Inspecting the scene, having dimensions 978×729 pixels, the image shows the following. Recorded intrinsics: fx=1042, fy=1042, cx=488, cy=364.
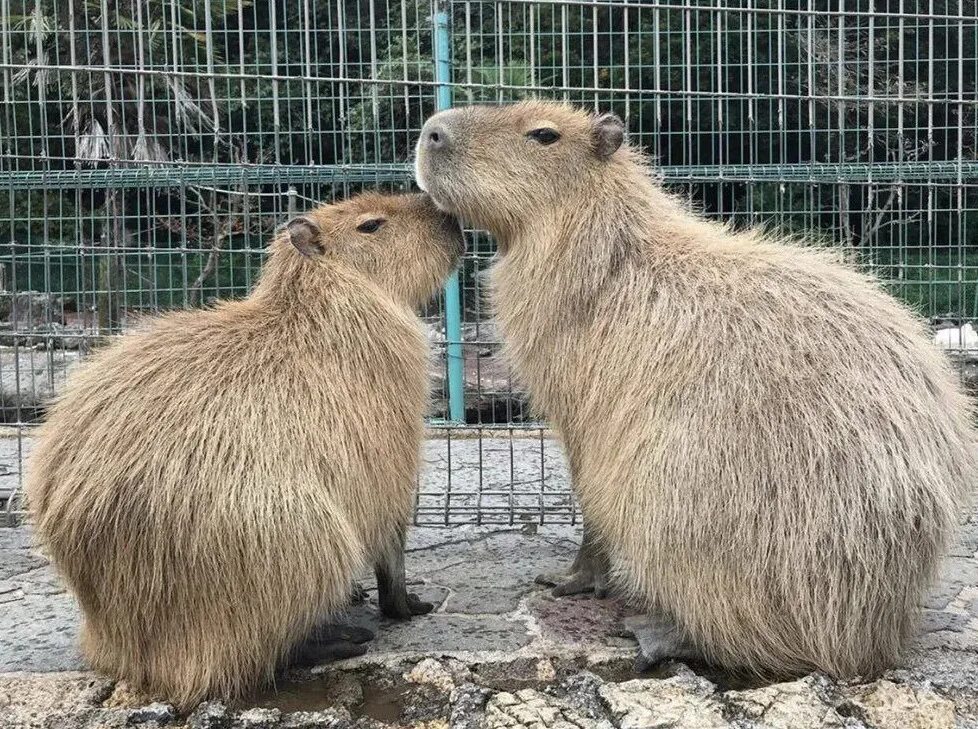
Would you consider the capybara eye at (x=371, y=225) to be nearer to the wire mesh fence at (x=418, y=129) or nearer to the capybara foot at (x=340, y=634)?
the wire mesh fence at (x=418, y=129)

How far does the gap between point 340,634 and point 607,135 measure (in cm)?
168

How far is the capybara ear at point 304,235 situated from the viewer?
9.73 ft

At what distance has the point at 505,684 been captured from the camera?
108 inches

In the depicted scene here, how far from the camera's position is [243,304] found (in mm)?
2971

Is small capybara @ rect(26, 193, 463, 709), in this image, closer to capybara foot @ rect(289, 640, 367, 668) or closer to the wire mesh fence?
capybara foot @ rect(289, 640, 367, 668)

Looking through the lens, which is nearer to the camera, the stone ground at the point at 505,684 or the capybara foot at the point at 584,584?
the stone ground at the point at 505,684

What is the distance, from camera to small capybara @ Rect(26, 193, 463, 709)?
250 centimetres

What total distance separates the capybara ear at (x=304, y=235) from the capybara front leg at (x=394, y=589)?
0.89m

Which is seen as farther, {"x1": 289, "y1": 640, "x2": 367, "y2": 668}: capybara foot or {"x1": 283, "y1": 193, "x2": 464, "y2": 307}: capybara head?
{"x1": 283, "y1": 193, "x2": 464, "y2": 307}: capybara head

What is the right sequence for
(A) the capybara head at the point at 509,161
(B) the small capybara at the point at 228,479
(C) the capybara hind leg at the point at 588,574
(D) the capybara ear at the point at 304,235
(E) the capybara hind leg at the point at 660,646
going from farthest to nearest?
(C) the capybara hind leg at the point at 588,574
(A) the capybara head at the point at 509,161
(D) the capybara ear at the point at 304,235
(E) the capybara hind leg at the point at 660,646
(B) the small capybara at the point at 228,479

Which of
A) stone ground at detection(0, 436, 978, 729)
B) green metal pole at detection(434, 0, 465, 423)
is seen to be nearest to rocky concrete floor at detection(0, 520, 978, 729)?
stone ground at detection(0, 436, 978, 729)

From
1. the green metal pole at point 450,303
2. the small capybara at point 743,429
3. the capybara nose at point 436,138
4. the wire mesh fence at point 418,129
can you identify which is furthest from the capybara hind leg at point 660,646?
the green metal pole at point 450,303

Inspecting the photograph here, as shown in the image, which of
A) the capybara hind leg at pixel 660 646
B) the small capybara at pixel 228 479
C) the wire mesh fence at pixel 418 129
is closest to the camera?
the small capybara at pixel 228 479

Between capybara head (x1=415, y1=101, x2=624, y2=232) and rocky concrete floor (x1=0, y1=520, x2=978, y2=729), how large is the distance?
1253mm
